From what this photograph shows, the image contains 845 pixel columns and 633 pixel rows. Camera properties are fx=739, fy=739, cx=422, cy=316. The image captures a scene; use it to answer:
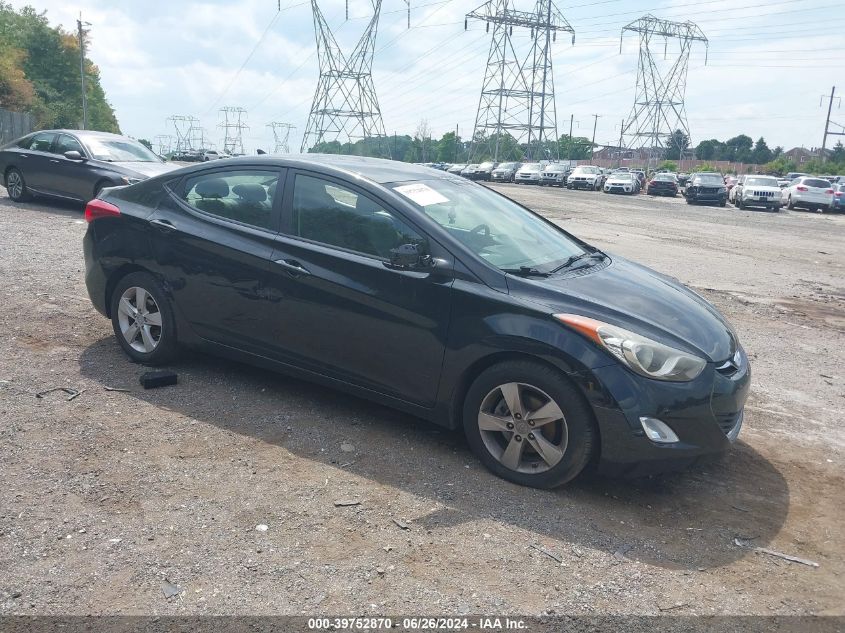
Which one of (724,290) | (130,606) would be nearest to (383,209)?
(130,606)

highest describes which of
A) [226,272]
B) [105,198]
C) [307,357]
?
[105,198]

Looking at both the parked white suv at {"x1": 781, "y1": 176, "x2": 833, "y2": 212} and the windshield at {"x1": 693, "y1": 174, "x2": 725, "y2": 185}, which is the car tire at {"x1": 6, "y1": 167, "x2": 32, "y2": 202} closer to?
Answer: the windshield at {"x1": 693, "y1": 174, "x2": 725, "y2": 185}

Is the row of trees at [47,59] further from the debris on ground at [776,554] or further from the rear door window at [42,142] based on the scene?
the debris on ground at [776,554]

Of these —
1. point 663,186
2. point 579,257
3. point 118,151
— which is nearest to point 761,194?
point 663,186

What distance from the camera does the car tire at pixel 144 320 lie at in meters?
5.32

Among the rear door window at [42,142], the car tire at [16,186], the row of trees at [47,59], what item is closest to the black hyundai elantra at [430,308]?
the rear door window at [42,142]

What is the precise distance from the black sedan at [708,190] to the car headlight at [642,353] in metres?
35.9

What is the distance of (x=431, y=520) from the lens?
12.0 ft

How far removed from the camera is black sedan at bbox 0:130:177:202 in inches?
505

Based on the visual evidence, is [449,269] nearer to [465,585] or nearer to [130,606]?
[465,585]

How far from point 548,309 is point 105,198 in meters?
3.68

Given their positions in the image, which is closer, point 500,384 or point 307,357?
point 500,384

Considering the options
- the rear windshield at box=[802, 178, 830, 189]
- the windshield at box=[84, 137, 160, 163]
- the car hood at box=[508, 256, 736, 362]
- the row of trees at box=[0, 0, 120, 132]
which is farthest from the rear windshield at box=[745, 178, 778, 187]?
the row of trees at box=[0, 0, 120, 132]

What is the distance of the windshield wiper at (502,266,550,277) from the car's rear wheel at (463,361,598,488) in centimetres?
58
